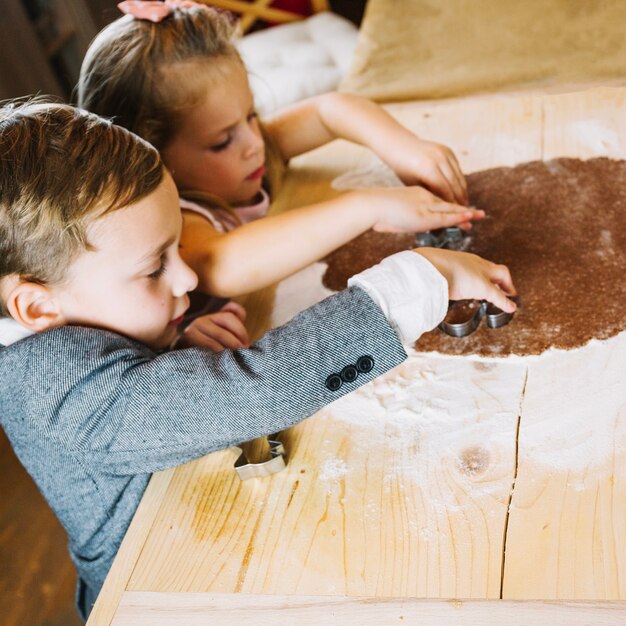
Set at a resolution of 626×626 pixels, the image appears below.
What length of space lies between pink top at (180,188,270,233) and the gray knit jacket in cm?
35

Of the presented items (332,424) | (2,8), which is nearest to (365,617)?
(332,424)

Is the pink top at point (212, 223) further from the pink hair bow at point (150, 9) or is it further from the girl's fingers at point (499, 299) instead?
the girl's fingers at point (499, 299)

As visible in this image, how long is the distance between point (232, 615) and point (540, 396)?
1.09 ft

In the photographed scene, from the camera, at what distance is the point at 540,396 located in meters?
0.65

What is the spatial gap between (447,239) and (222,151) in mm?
391

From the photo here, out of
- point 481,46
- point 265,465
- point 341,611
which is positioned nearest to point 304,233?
point 265,465

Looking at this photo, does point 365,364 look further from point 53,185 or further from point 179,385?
point 53,185

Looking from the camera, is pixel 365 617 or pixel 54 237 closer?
pixel 365 617

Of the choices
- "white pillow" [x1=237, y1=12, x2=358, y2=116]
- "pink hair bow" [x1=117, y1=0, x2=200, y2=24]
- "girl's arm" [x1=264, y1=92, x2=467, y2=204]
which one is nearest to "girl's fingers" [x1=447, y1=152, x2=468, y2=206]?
"girl's arm" [x1=264, y1=92, x2=467, y2=204]

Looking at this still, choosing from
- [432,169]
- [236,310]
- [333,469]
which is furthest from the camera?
[432,169]

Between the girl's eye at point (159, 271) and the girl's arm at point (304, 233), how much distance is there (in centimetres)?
16

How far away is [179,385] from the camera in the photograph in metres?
0.65

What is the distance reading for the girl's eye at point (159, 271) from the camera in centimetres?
75

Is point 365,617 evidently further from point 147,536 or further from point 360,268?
point 360,268
